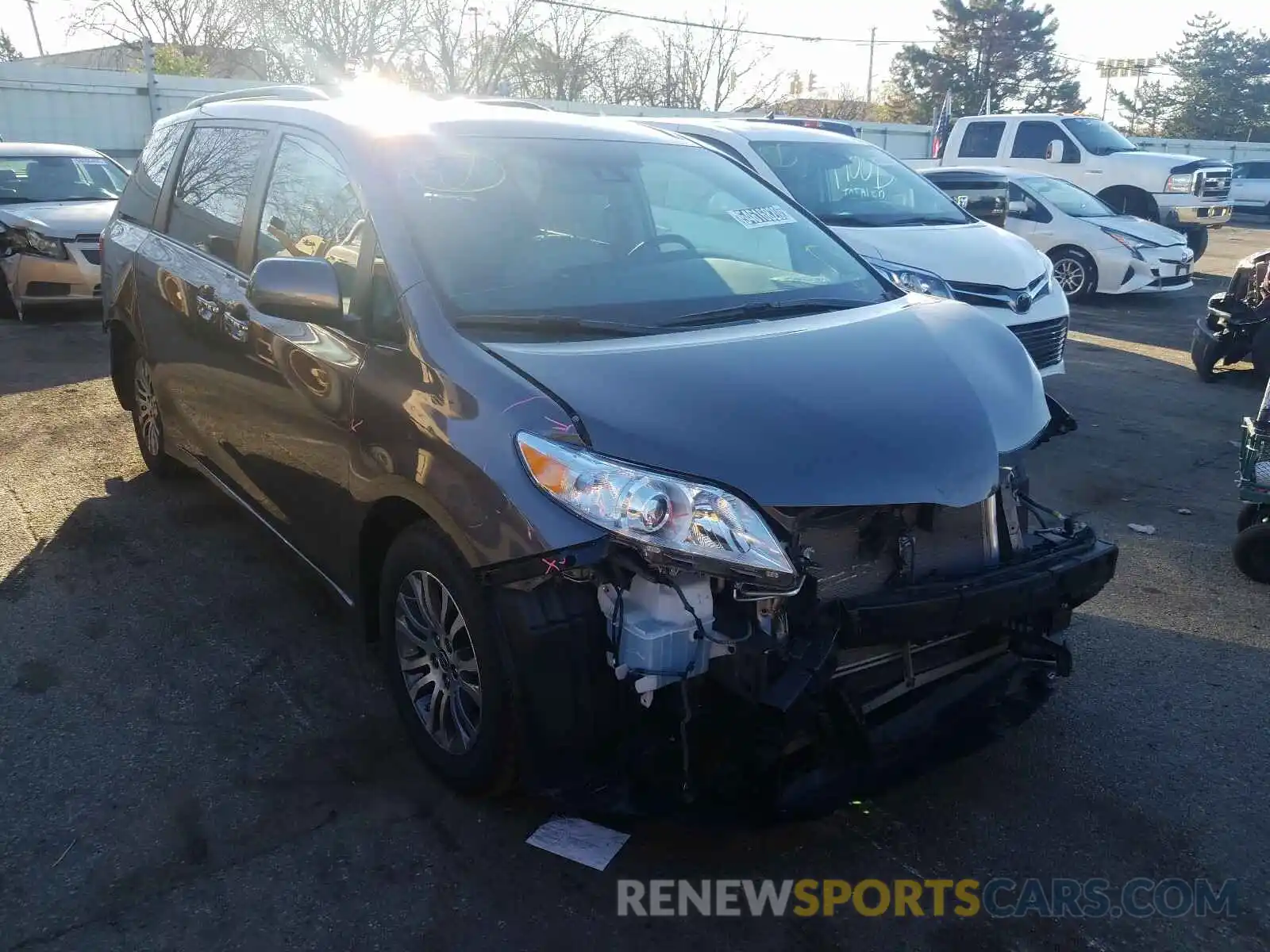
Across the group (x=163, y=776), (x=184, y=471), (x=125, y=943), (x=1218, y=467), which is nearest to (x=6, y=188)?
(x=184, y=471)

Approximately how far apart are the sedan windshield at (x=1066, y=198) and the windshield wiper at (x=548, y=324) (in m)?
11.2

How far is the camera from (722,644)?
8.20ft

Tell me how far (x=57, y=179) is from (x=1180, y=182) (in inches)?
608

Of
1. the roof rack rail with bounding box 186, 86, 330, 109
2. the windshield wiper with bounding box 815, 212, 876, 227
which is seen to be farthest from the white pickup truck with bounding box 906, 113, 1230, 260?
the roof rack rail with bounding box 186, 86, 330, 109

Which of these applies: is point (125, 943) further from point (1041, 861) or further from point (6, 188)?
point (6, 188)

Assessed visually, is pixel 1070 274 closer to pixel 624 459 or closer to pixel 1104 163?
pixel 1104 163

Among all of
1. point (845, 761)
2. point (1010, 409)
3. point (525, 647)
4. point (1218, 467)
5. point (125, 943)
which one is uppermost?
point (1010, 409)

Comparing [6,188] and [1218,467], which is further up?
[6,188]

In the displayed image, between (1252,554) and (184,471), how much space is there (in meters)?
5.33

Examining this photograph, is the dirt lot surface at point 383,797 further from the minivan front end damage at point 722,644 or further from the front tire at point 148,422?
the front tire at point 148,422

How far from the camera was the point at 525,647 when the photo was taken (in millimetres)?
2533

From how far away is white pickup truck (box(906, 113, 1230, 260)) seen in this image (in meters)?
16.5

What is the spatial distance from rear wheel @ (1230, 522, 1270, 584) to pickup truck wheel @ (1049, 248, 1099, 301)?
28.5 feet

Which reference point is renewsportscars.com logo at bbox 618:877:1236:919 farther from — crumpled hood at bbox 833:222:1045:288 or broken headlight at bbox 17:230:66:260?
broken headlight at bbox 17:230:66:260
